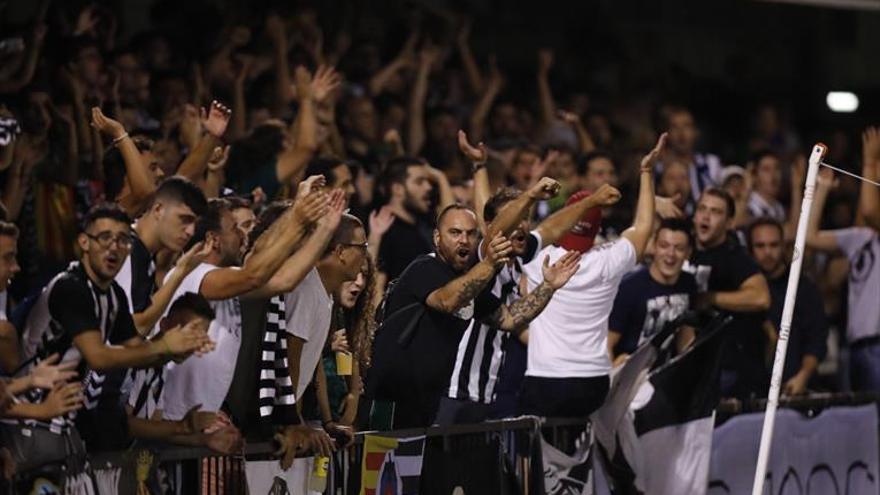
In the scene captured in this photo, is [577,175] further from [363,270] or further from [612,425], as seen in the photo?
[363,270]

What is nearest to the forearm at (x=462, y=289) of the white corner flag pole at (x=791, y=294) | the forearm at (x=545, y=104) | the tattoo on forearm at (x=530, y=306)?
the tattoo on forearm at (x=530, y=306)

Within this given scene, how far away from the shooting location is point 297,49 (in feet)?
52.0

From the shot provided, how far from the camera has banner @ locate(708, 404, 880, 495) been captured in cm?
1296

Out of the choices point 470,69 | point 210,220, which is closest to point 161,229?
point 210,220

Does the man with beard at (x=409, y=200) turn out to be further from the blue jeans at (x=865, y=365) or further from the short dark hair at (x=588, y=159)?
the blue jeans at (x=865, y=365)

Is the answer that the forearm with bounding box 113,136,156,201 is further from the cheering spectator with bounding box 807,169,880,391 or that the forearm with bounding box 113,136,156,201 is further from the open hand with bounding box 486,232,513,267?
the cheering spectator with bounding box 807,169,880,391

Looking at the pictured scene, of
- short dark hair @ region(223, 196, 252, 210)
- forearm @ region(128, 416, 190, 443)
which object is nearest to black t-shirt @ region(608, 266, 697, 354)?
short dark hair @ region(223, 196, 252, 210)

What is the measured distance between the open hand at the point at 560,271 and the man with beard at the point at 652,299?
1.93m

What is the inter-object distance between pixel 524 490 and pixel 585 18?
11.0m

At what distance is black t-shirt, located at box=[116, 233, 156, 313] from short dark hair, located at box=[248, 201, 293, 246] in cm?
63

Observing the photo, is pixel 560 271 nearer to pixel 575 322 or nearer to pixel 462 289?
pixel 462 289

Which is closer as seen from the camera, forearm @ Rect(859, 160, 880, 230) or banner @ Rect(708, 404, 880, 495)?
banner @ Rect(708, 404, 880, 495)

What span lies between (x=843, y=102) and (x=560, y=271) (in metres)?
12.5

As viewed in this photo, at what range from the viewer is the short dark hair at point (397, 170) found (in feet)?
44.0
